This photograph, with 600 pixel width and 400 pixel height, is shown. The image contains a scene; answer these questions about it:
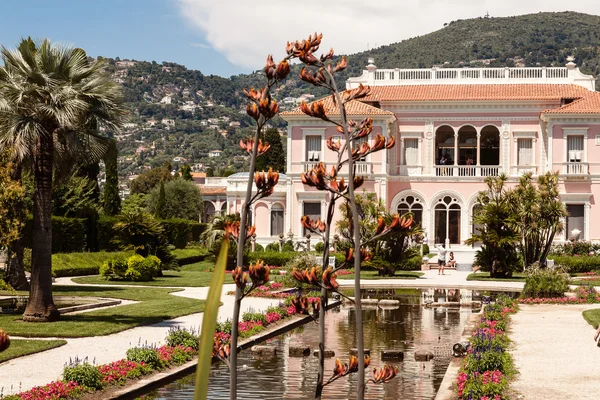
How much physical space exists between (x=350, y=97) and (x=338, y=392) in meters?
6.01

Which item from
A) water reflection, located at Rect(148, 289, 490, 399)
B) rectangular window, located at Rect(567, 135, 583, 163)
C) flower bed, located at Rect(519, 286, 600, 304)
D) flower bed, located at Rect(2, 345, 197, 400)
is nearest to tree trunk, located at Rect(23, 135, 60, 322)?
water reflection, located at Rect(148, 289, 490, 399)

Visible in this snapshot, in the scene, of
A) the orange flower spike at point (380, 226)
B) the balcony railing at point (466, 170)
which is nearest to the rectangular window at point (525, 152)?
the balcony railing at point (466, 170)

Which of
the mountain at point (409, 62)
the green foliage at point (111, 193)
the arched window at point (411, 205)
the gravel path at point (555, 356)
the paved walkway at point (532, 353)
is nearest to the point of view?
the gravel path at point (555, 356)

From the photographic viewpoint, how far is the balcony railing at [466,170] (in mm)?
48219

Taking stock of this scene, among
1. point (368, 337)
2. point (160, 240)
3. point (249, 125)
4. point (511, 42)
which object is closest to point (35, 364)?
point (368, 337)

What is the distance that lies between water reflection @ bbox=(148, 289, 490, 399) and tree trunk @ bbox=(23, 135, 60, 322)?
4394 mm

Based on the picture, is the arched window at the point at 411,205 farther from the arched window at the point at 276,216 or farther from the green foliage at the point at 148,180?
the green foliage at the point at 148,180

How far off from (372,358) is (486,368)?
2825mm

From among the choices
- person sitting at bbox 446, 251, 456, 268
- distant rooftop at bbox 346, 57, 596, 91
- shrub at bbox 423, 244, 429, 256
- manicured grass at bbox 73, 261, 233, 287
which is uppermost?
distant rooftop at bbox 346, 57, 596, 91

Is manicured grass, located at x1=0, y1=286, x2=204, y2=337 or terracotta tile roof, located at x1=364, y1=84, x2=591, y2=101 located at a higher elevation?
terracotta tile roof, located at x1=364, y1=84, x2=591, y2=101

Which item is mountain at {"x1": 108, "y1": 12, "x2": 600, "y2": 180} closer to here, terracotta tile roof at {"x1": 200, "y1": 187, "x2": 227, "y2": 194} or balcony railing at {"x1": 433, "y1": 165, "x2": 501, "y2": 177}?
terracotta tile roof at {"x1": 200, "y1": 187, "x2": 227, "y2": 194}

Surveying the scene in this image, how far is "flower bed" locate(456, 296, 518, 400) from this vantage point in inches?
386

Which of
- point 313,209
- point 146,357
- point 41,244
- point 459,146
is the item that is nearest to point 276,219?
point 313,209

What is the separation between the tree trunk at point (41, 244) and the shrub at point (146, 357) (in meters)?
5.24
